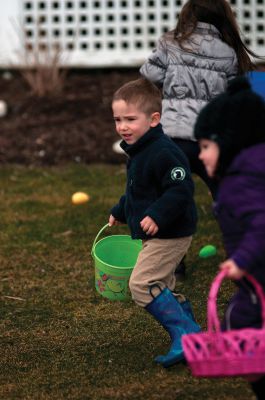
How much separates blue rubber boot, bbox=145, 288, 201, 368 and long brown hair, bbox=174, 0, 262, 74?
1.60 metres

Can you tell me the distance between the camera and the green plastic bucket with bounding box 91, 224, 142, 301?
176 inches

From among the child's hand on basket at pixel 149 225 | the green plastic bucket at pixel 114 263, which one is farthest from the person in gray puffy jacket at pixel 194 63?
the child's hand on basket at pixel 149 225

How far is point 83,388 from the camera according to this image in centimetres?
378

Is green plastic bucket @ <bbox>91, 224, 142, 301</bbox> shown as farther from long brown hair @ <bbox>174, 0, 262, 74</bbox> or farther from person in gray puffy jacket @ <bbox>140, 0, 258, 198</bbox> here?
long brown hair @ <bbox>174, 0, 262, 74</bbox>

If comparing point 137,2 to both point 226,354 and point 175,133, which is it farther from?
point 226,354

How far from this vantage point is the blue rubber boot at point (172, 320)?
3.91m

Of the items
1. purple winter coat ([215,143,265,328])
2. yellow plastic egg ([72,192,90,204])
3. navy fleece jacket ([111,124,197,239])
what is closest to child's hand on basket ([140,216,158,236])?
navy fleece jacket ([111,124,197,239])

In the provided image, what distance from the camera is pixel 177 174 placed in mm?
3820

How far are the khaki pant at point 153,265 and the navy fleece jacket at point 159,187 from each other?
0.14ft

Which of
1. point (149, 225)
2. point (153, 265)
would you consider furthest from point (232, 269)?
point (153, 265)

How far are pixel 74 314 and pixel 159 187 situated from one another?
42.7 inches

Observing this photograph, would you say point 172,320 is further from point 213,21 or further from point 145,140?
point 213,21

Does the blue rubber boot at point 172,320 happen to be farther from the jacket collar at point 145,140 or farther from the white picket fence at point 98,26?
the white picket fence at point 98,26

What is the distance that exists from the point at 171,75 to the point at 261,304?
2217 millimetres
